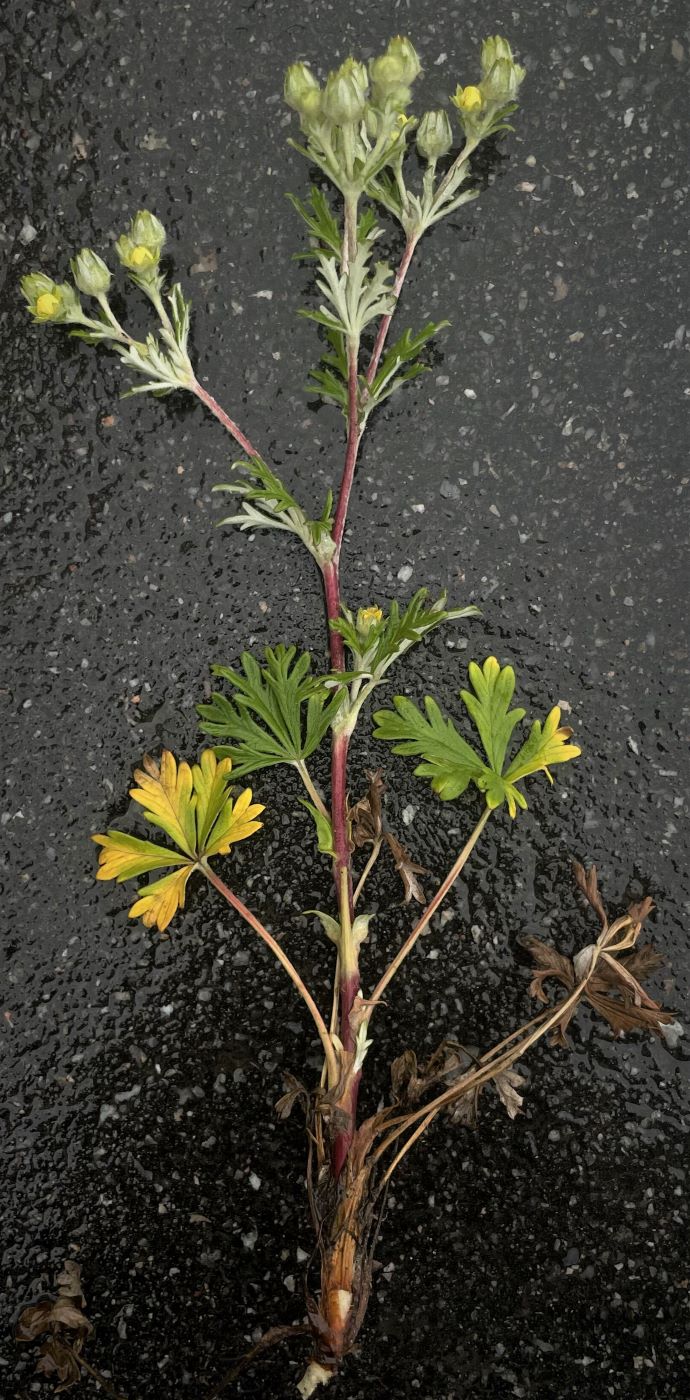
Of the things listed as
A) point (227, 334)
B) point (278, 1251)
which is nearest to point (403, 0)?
point (227, 334)

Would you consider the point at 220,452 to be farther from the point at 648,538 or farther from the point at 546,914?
the point at 546,914

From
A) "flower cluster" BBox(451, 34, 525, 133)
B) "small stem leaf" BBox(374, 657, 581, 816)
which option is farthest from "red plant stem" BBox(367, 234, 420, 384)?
"small stem leaf" BBox(374, 657, 581, 816)

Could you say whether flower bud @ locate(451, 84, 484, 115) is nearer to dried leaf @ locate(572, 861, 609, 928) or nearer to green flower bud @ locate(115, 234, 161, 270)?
green flower bud @ locate(115, 234, 161, 270)

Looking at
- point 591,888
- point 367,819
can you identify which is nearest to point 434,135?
point 367,819

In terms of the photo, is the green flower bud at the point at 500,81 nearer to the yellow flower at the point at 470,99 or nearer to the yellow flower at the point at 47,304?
the yellow flower at the point at 470,99

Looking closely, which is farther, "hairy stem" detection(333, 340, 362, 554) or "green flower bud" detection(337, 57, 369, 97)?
"hairy stem" detection(333, 340, 362, 554)

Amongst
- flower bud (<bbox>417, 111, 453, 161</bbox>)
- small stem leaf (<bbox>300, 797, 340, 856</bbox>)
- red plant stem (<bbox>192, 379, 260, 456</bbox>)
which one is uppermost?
flower bud (<bbox>417, 111, 453, 161</bbox>)

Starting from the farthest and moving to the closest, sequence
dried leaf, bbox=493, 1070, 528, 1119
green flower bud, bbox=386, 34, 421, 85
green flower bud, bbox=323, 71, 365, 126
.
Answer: dried leaf, bbox=493, 1070, 528, 1119
green flower bud, bbox=386, 34, 421, 85
green flower bud, bbox=323, 71, 365, 126
